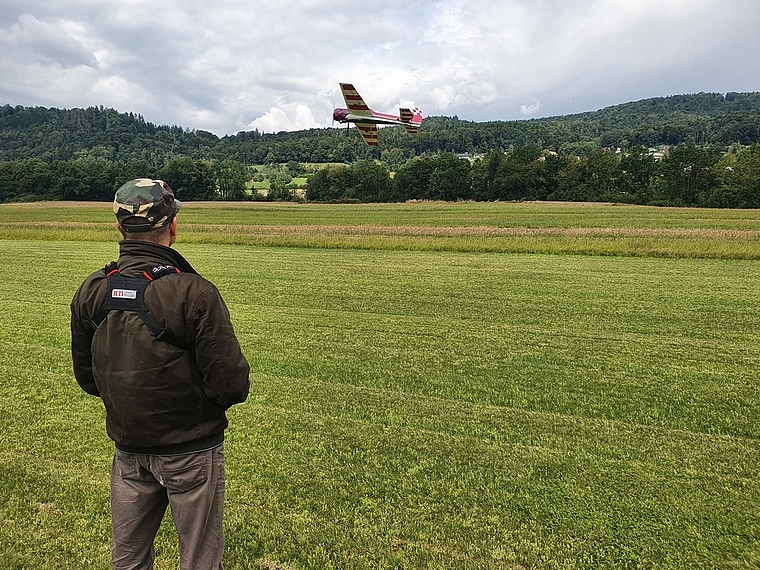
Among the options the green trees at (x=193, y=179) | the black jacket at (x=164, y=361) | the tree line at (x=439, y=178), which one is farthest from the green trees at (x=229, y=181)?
the black jacket at (x=164, y=361)

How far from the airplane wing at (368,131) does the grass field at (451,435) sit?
28.1 feet

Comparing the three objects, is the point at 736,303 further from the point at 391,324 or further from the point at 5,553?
the point at 5,553

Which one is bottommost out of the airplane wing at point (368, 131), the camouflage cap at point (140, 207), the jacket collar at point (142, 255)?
the jacket collar at point (142, 255)

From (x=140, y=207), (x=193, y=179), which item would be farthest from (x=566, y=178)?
(x=140, y=207)

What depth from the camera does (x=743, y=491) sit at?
4.35m

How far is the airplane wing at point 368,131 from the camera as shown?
19.3m

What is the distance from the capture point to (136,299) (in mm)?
2262

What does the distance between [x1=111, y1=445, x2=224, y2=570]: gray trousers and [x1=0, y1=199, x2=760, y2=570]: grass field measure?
1129mm

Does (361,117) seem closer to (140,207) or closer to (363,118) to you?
(363,118)

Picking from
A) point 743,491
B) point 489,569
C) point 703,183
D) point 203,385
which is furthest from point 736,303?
point 703,183

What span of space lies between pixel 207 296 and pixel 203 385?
42 centimetres

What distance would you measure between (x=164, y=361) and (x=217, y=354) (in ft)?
0.72

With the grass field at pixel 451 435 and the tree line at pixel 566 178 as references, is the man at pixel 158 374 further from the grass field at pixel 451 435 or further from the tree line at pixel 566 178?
the tree line at pixel 566 178

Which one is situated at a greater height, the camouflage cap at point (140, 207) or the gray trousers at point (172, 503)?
the camouflage cap at point (140, 207)
